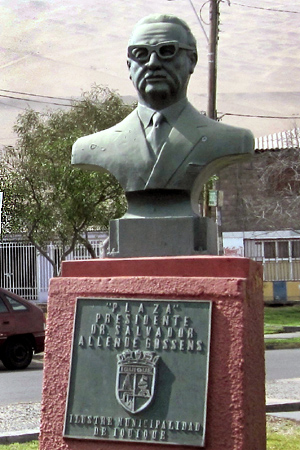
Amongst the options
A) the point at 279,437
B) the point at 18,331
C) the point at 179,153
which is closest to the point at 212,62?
the point at 18,331

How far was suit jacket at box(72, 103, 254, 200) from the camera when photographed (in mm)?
5629

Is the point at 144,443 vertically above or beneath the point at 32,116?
beneath

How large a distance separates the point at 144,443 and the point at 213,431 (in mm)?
442

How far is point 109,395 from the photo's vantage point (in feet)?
17.0

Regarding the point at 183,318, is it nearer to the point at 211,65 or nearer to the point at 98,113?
the point at 211,65

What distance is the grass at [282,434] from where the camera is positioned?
6828 millimetres

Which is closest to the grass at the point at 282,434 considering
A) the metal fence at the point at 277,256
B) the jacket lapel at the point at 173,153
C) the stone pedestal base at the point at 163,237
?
the stone pedestal base at the point at 163,237

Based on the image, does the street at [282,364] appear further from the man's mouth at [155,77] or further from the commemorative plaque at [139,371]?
the man's mouth at [155,77]

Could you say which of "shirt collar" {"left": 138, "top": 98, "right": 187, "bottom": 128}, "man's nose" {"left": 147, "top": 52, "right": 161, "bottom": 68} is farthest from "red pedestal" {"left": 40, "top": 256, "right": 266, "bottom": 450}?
"man's nose" {"left": 147, "top": 52, "right": 161, "bottom": 68}

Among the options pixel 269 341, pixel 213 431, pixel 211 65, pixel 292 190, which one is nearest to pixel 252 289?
pixel 213 431

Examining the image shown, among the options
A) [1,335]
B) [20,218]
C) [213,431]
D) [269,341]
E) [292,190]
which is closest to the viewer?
[213,431]

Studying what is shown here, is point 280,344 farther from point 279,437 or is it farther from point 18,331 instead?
point 279,437

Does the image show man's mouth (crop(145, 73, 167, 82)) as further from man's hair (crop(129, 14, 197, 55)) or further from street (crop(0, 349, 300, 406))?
street (crop(0, 349, 300, 406))

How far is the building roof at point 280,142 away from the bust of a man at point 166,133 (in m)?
23.3
